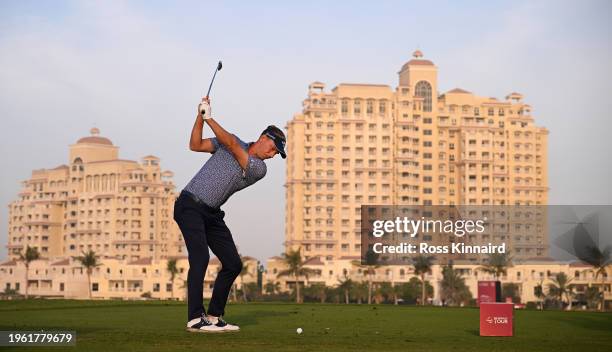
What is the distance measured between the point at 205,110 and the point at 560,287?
126 metres

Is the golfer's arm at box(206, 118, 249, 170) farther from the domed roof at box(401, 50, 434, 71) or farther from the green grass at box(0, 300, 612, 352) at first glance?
the domed roof at box(401, 50, 434, 71)

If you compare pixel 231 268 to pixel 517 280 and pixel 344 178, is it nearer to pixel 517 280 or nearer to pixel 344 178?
pixel 517 280

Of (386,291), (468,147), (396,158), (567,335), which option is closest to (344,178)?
(396,158)

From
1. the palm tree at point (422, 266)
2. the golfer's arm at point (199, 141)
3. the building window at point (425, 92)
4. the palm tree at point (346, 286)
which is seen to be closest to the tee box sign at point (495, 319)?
the golfer's arm at point (199, 141)

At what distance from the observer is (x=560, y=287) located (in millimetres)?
133500

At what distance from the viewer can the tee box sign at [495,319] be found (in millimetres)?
14906

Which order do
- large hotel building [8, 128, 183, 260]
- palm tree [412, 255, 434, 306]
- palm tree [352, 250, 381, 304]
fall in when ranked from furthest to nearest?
large hotel building [8, 128, 183, 260], palm tree [352, 250, 381, 304], palm tree [412, 255, 434, 306]

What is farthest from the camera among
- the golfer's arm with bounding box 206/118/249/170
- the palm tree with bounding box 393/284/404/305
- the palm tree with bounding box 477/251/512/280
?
the palm tree with bounding box 393/284/404/305

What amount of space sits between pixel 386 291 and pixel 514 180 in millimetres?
49647

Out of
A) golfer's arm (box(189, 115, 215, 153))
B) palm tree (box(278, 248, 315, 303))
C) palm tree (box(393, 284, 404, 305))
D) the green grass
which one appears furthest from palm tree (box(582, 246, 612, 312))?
golfer's arm (box(189, 115, 215, 153))

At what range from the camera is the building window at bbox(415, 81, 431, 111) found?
175 metres

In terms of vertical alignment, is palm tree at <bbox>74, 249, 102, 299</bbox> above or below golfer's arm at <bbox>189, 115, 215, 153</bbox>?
below

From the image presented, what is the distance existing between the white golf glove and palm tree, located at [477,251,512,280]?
406ft

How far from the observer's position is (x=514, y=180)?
178 meters
